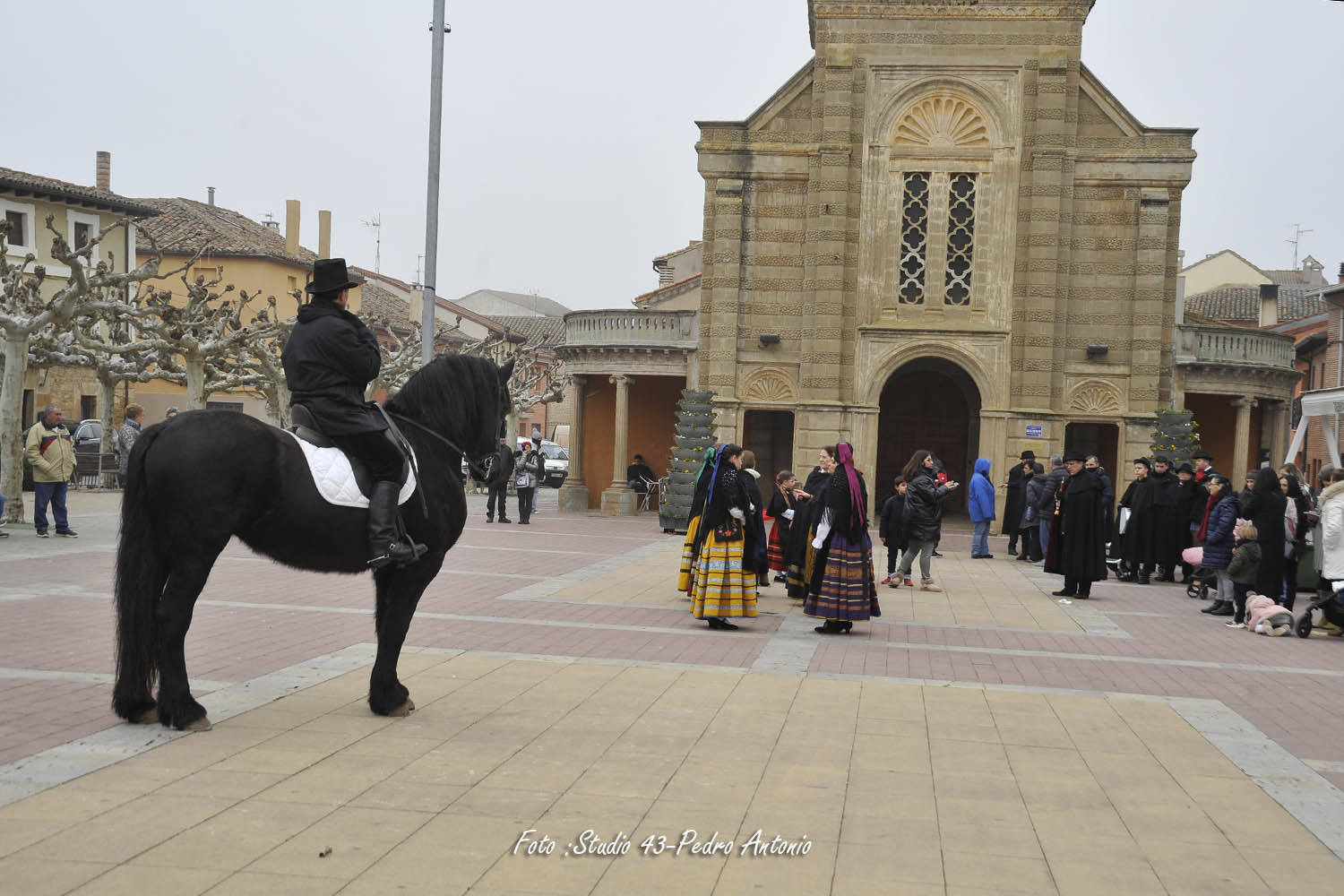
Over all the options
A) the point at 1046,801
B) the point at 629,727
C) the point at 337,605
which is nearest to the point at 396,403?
the point at 629,727

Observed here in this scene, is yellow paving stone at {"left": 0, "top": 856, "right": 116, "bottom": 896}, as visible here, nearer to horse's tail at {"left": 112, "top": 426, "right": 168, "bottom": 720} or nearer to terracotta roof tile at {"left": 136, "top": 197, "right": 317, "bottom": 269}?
horse's tail at {"left": 112, "top": 426, "right": 168, "bottom": 720}

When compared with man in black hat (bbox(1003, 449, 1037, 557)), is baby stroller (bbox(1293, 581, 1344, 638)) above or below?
below

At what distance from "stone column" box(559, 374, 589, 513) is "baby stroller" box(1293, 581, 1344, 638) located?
22541 mm

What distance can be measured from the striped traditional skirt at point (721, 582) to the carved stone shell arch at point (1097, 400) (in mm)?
19886

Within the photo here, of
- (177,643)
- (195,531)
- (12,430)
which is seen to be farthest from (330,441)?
(12,430)

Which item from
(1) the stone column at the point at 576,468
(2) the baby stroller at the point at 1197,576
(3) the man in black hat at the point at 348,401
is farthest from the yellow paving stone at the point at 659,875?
(1) the stone column at the point at 576,468

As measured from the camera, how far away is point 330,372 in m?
7.25

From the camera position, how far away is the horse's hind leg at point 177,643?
6.79 m

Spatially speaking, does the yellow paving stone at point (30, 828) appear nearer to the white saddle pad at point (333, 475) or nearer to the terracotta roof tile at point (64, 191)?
the white saddle pad at point (333, 475)

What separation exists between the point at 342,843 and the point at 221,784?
1.09 meters

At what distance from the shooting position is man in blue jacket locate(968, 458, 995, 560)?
22.7 meters

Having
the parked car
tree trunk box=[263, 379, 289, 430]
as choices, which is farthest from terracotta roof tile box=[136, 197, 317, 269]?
tree trunk box=[263, 379, 289, 430]

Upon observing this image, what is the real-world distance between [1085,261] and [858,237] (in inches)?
215

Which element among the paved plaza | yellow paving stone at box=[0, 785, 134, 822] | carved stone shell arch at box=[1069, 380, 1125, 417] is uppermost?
carved stone shell arch at box=[1069, 380, 1125, 417]
